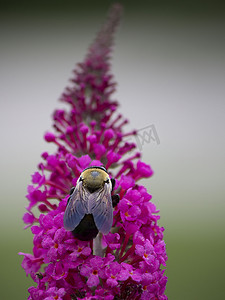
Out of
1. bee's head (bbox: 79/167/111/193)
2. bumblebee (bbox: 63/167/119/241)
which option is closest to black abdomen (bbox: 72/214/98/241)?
bumblebee (bbox: 63/167/119/241)

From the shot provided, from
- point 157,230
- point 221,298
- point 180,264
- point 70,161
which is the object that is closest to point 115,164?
point 70,161

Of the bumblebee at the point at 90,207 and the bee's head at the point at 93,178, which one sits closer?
the bumblebee at the point at 90,207

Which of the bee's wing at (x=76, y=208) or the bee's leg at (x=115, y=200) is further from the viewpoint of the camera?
the bee's leg at (x=115, y=200)

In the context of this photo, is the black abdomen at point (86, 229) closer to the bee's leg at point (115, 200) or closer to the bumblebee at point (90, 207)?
the bumblebee at point (90, 207)

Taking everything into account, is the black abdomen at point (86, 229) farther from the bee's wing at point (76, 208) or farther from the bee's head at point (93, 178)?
the bee's head at point (93, 178)

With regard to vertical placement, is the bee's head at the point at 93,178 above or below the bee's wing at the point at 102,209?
above

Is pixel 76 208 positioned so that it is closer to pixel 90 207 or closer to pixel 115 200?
pixel 90 207

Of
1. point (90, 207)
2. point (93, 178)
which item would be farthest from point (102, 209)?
point (93, 178)

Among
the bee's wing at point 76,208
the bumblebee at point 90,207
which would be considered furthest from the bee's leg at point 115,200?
the bee's wing at point 76,208
